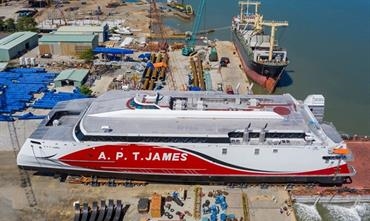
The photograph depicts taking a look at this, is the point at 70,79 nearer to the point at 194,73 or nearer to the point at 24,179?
the point at 194,73

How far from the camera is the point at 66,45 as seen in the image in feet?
166

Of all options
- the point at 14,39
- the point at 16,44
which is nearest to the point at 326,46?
the point at 16,44

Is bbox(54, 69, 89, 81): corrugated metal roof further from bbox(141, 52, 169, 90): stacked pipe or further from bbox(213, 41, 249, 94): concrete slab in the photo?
bbox(213, 41, 249, 94): concrete slab

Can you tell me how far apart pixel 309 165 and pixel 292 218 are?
3592mm

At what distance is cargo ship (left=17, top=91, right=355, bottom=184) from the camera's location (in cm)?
2530

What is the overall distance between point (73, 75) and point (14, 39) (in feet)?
51.0

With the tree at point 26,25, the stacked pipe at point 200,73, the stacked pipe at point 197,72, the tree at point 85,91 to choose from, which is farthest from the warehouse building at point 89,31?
the tree at point 85,91

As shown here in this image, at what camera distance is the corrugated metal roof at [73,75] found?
136ft

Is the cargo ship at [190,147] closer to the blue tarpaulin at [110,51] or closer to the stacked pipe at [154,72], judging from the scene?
the stacked pipe at [154,72]

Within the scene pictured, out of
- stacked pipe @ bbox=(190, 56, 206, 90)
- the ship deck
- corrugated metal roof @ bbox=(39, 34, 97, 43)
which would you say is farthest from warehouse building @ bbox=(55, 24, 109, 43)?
the ship deck

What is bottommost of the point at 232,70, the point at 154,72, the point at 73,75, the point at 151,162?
the point at 151,162

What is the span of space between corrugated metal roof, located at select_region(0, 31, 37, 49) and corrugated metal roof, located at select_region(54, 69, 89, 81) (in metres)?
10.9

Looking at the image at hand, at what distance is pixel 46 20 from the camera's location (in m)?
66.1

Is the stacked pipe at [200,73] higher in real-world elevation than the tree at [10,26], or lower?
lower
